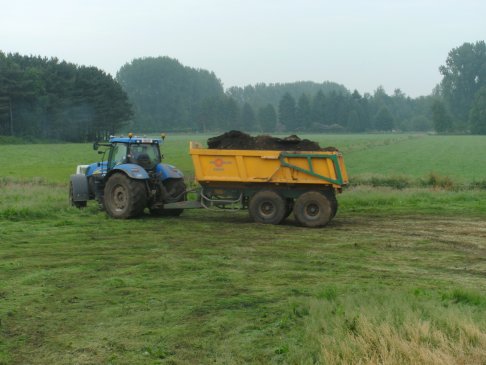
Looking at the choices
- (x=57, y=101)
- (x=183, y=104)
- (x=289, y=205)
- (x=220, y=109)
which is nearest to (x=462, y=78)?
(x=220, y=109)

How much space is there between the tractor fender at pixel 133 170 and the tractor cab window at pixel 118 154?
0.29m

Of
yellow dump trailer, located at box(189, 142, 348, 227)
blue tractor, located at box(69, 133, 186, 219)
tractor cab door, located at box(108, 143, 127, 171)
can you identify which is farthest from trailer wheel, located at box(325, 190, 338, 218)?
tractor cab door, located at box(108, 143, 127, 171)

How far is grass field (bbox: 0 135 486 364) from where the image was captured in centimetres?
568

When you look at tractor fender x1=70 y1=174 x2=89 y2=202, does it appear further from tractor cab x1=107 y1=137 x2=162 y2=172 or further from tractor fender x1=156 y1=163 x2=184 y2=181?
tractor fender x1=156 y1=163 x2=184 y2=181

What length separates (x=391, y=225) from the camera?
46.2 ft

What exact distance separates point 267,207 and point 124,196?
332 centimetres

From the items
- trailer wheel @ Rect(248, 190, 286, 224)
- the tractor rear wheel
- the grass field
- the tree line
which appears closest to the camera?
the grass field

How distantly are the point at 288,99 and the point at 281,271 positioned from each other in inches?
4599

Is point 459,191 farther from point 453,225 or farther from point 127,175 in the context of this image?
point 127,175

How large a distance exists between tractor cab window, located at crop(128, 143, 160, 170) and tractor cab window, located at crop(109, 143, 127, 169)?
15 centimetres

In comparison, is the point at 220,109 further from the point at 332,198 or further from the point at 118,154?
the point at 332,198

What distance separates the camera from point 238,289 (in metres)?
8.09

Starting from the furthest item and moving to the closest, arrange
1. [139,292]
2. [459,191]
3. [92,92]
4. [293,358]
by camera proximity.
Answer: [92,92] < [459,191] < [139,292] < [293,358]

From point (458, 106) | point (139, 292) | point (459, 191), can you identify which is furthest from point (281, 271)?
point (458, 106)
